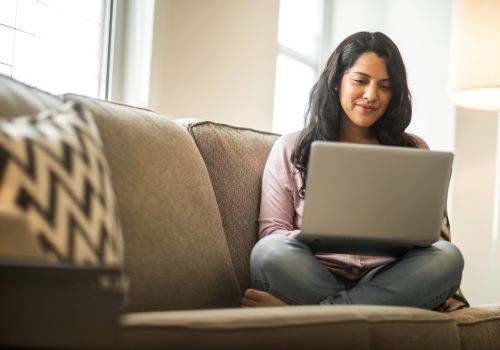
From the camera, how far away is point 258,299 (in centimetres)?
181

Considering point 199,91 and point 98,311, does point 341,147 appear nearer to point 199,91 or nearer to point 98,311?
point 98,311

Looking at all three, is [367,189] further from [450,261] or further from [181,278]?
[181,278]

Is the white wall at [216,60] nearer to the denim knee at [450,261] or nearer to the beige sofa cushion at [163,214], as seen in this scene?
the beige sofa cushion at [163,214]

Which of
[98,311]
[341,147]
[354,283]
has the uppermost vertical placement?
[341,147]

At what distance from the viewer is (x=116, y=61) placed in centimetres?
262

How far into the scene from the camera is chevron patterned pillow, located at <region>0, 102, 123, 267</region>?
99 centimetres

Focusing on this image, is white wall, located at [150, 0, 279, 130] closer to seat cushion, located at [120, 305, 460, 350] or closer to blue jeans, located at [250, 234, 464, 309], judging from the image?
blue jeans, located at [250, 234, 464, 309]

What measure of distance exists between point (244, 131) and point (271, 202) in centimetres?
27

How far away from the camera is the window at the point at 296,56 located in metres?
3.73

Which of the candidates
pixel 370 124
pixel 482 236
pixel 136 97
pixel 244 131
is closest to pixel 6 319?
pixel 244 131

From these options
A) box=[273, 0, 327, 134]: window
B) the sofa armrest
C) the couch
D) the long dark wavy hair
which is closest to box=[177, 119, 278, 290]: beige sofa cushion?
the couch

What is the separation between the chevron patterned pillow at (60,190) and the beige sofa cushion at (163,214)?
40 cm

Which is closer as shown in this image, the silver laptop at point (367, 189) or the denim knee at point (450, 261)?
the silver laptop at point (367, 189)

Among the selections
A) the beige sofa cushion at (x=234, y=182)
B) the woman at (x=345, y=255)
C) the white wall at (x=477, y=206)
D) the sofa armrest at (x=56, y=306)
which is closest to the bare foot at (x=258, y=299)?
the woman at (x=345, y=255)
